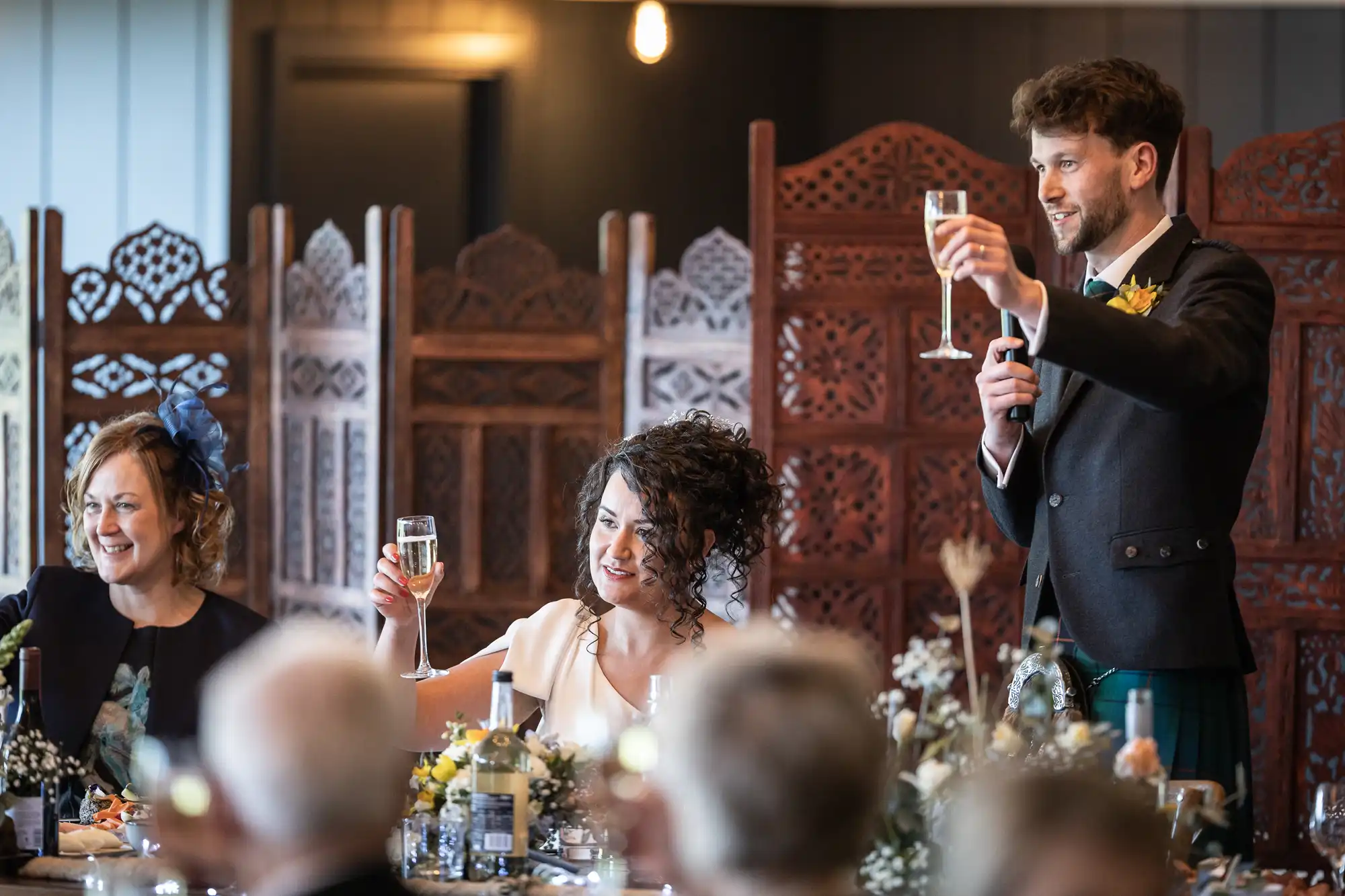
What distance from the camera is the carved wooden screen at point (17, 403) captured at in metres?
A: 5.16

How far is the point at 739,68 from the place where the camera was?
23.3 feet

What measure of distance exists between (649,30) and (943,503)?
115 inches

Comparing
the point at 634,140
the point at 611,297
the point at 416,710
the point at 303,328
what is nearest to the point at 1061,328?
the point at 416,710

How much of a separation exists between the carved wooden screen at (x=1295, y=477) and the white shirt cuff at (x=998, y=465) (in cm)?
214

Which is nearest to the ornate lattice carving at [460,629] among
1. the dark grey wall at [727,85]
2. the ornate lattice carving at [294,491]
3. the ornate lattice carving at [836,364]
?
the ornate lattice carving at [294,491]

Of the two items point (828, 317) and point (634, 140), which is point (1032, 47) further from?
point (828, 317)

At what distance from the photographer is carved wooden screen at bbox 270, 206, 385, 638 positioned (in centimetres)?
517

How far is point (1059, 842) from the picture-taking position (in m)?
1.18

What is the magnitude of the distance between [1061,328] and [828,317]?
2.58 metres

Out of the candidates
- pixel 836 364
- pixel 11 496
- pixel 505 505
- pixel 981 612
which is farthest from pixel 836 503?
pixel 11 496

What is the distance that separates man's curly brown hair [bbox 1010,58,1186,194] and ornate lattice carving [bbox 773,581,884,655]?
2.40 m

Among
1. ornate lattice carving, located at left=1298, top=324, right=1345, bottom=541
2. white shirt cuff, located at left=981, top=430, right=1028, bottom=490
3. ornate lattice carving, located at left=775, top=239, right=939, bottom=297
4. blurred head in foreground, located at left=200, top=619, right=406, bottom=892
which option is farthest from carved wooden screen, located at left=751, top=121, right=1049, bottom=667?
blurred head in foreground, located at left=200, top=619, right=406, bottom=892

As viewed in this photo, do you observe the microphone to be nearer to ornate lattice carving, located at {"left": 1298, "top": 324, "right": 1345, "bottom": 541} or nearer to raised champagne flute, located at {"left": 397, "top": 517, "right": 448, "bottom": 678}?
raised champagne flute, located at {"left": 397, "top": 517, "right": 448, "bottom": 678}

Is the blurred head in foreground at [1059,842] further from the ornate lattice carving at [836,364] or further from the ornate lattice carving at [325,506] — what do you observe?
the ornate lattice carving at [325,506]
